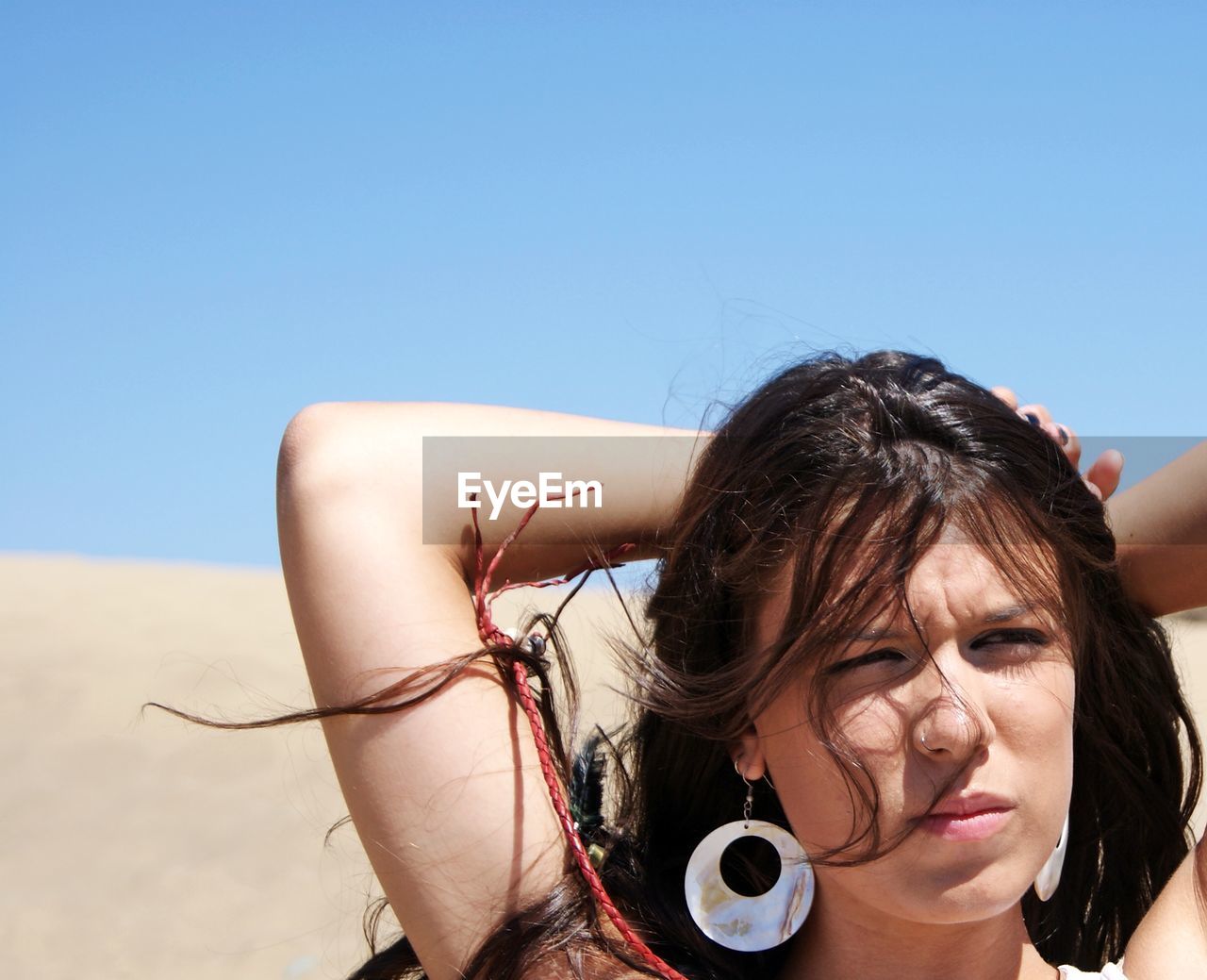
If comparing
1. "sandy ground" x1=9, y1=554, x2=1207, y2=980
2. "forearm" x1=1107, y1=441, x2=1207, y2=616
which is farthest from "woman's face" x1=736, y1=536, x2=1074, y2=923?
"sandy ground" x1=9, y1=554, x2=1207, y2=980

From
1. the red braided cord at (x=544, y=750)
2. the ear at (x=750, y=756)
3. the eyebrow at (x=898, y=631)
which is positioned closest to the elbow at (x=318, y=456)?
the red braided cord at (x=544, y=750)

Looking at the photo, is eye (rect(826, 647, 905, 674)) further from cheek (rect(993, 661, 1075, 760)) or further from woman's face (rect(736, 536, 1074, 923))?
cheek (rect(993, 661, 1075, 760))

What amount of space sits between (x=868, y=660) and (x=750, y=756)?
30 centimetres

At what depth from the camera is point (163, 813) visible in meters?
9.98

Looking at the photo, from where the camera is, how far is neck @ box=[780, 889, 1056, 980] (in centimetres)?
206

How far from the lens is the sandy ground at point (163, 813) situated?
7660 mm

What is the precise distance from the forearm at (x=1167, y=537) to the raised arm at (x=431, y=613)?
770 millimetres

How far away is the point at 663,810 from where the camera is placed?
2434 millimetres

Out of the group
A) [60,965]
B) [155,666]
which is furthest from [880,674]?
[155,666]

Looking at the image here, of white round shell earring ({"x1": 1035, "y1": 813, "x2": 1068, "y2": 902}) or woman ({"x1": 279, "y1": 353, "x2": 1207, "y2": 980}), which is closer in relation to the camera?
woman ({"x1": 279, "y1": 353, "x2": 1207, "y2": 980})

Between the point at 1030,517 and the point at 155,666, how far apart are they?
13496mm

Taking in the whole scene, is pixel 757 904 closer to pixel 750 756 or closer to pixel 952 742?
pixel 750 756

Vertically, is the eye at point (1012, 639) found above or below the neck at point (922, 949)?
above

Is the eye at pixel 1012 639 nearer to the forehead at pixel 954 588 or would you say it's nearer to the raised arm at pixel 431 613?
the forehead at pixel 954 588
